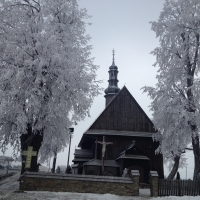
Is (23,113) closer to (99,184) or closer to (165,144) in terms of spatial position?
(99,184)

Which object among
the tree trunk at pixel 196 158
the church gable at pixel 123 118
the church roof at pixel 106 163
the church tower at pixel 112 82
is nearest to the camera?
the tree trunk at pixel 196 158

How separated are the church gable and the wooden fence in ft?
34.1

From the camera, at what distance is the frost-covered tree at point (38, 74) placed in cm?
1206

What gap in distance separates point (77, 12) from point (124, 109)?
1180cm

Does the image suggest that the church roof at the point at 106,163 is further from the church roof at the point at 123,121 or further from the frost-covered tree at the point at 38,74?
the frost-covered tree at the point at 38,74

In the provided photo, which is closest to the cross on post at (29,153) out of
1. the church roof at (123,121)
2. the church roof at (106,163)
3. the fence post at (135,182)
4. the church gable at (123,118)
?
the fence post at (135,182)

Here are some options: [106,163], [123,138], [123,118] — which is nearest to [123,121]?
[123,118]

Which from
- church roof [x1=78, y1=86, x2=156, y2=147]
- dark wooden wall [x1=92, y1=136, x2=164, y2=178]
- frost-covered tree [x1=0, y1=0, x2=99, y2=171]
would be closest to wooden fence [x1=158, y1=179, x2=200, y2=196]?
frost-covered tree [x1=0, y1=0, x2=99, y2=171]

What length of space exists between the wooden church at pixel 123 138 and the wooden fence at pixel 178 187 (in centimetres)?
696

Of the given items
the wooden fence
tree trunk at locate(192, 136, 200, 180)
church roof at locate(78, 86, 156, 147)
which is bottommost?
the wooden fence

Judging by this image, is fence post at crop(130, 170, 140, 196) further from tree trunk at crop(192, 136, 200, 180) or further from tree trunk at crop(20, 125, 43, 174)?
tree trunk at crop(20, 125, 43, 174)

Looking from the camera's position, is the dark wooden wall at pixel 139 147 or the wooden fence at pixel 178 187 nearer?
the wooden fence at pixel 178 187

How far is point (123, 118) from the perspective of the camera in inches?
926

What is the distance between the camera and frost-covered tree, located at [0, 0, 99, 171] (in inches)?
475
